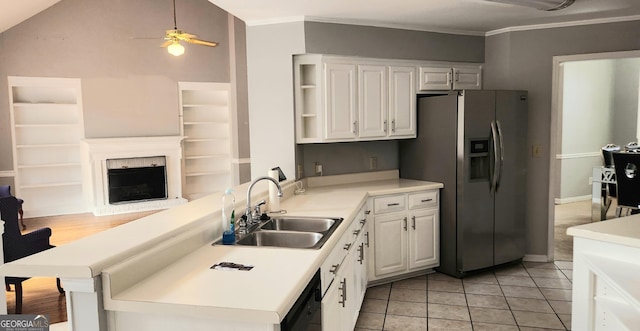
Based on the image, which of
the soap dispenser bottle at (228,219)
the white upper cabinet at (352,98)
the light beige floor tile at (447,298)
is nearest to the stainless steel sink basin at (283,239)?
the soap dispenser bottle at (228,219)

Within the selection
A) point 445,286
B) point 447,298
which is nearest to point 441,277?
point 445,286

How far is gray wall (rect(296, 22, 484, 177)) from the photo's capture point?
3949 mm

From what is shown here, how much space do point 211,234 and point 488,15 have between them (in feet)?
10.2

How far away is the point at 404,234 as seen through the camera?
13.4 ft

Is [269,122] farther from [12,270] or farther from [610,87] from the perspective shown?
[610,87]

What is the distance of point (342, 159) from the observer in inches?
178

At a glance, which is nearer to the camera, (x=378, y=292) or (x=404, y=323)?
(x=404, y=323)

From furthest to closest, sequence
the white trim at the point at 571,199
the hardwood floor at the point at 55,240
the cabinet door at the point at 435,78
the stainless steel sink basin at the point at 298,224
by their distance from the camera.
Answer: the white trim at the point at 571,199 → the cabinet door at the point at 435,78 → the hardwood floor at the point at 55,240 → the stainless steel sink basin at the point at 298,224

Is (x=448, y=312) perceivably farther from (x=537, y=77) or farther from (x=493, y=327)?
(x=537, y=77)

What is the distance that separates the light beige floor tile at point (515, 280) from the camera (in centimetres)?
404

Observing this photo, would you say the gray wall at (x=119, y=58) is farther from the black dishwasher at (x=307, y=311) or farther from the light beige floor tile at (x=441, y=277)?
the black dishwasher at (x=307, y=311)

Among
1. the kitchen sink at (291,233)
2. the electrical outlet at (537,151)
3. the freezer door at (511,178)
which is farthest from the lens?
the electrical outlet at (537,151)

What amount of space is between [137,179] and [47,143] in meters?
1.56

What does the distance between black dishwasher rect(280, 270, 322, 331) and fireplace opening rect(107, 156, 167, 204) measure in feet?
22.3
